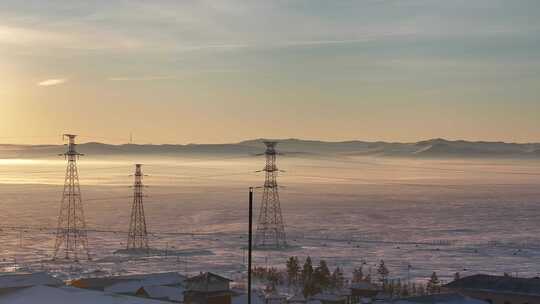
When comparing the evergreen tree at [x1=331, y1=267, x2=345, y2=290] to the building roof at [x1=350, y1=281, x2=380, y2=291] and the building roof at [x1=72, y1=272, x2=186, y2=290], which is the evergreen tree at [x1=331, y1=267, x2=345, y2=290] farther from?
the building roof at [x1=72, y1=272, x2=186, y2=290]

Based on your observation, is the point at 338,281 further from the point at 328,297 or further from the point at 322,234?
the point at 322,234

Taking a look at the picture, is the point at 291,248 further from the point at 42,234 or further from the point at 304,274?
the point at 42,234

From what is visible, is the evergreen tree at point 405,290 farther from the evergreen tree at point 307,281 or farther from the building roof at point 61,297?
the building roof at point 61,297

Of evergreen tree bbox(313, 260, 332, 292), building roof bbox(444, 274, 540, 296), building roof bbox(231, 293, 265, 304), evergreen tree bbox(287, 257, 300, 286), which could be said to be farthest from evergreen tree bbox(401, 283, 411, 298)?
building roof bbox(231, 293, 265, 304)

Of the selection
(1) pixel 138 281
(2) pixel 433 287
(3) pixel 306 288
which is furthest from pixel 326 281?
(1) pixel 138 281

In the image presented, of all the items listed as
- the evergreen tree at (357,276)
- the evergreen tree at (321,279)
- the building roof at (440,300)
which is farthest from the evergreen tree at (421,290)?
the building roof at (440,300)

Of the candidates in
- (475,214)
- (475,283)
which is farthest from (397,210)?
(475,283)
